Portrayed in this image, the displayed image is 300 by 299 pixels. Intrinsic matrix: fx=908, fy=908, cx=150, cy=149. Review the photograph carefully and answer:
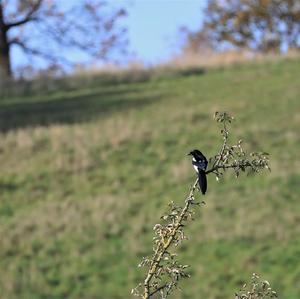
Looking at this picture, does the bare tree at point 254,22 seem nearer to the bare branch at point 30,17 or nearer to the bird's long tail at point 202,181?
the bare branch at point 30,17

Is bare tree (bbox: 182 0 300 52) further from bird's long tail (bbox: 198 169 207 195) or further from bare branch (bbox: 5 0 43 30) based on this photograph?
bird's long tail (bbox: 198 169 207 195)

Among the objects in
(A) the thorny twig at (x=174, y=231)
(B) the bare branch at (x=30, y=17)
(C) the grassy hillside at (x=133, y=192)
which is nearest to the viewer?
(A) the thorny twig at (x=174, y=231)

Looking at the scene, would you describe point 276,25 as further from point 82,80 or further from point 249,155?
point 249,155

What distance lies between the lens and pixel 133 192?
16703mm

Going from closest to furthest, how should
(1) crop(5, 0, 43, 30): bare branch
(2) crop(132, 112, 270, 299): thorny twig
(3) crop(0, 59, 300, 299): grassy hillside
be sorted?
(2) crop(132, 112, 270, 299): thorny twig → (3) crop(0, 59, 300, 299): grassy hillside → (1) crop(5, 0, 43, 30): bare branch

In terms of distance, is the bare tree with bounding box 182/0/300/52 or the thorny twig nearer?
the thorny twig

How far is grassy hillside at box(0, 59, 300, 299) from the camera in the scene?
41.3 feet

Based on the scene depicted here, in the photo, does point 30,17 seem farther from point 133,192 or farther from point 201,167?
point 201,167

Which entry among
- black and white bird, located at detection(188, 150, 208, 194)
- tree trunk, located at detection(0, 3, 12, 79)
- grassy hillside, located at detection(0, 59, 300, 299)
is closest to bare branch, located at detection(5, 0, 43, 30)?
tree trunk, located at detection(0, 3, 12, 79)

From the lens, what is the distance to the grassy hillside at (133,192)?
1260 centimetres

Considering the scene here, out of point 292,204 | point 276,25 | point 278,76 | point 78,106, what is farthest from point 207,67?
point 292,204

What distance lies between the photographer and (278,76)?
28.0 metres

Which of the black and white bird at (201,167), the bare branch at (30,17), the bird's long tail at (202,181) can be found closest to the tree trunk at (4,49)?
the bare branch at (30,17)

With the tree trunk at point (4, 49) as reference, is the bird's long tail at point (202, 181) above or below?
below
